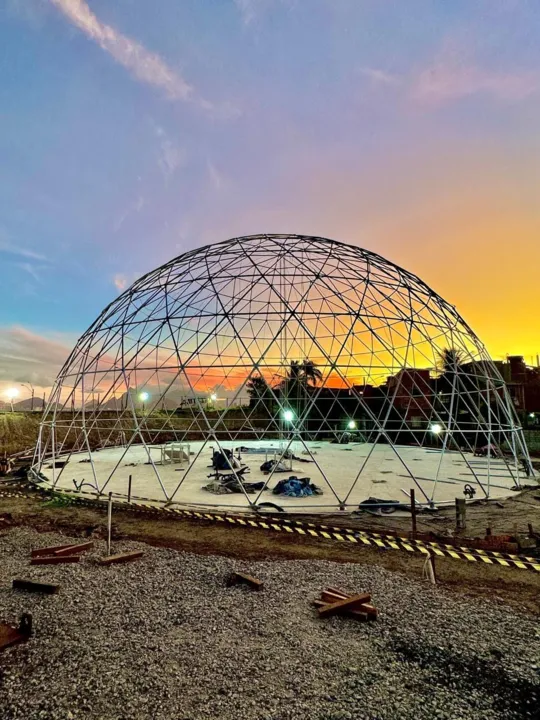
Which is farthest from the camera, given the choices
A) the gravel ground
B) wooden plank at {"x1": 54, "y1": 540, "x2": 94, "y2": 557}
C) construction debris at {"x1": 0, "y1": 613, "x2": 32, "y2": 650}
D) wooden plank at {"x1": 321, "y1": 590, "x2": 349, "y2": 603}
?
wooden plank at {"x1": 54, "y1": 540, "x2": 94, "y2": 557}

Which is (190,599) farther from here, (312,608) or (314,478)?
(314,478)

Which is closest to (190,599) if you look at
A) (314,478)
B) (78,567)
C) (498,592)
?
(78,567)

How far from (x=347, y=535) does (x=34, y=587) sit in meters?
6.54

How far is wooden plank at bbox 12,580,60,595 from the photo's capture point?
6242 millimetres

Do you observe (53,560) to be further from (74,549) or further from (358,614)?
(358,614)

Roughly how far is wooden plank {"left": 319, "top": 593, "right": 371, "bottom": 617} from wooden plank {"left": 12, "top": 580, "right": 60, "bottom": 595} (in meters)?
4.31

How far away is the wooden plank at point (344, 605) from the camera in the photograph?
5.53 m

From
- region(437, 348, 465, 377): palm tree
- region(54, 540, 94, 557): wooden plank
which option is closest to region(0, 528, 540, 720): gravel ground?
region(54, 540, 94, 557): wooden plank

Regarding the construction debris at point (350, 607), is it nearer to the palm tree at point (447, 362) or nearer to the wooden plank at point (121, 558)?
the wooden plank at point (121, 558)

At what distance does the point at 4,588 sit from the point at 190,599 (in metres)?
3.19

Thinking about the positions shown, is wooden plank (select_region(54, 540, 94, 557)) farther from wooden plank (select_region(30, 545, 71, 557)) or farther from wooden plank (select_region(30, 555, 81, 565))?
wooden plank (select_region(30, 555, 81, 565))

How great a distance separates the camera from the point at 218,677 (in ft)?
13.9

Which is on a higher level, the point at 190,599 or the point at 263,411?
the point at 263,411

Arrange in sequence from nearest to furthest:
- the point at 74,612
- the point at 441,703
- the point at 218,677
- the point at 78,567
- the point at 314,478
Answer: the point at 441,703 < the point at 218,677 < the point at 74,612 < the point at 78,567 < the point at 314,478
